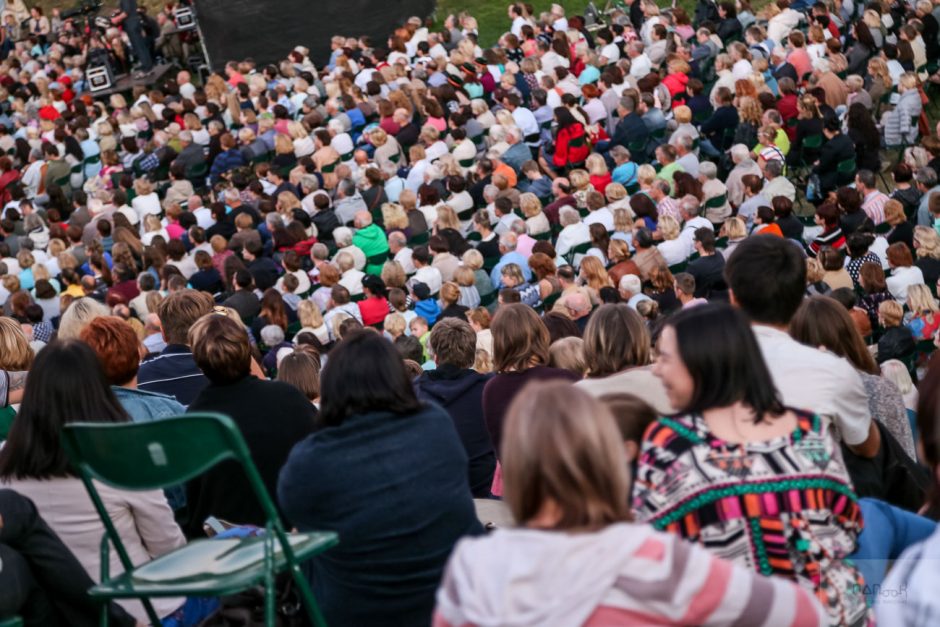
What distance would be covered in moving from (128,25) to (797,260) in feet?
66.8

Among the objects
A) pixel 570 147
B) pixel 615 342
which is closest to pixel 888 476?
pixel 615 342

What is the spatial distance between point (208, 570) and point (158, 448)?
48 cm

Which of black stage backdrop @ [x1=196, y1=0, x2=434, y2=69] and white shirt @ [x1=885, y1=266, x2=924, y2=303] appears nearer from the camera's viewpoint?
white shirt @ [x1=885, y1=266, x2=924, y2=303]

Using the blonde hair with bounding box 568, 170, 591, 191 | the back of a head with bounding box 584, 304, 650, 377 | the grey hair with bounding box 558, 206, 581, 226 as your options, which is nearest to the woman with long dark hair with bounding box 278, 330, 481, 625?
the back of a head with bounding box 584, 304, 650, 377

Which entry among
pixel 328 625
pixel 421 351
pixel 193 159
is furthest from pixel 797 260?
pixel 193 159

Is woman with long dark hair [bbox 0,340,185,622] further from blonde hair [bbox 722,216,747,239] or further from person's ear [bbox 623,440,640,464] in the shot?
blonde hair [bbox 722,216,747,239]

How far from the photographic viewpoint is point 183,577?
10.6ft

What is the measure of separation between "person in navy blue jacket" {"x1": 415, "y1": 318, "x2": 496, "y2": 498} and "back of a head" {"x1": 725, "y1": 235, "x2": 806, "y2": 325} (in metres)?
1.89

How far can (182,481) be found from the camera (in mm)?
3076

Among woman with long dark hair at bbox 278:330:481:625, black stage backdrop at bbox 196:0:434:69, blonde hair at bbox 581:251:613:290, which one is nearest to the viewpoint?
woman with long dark hair at bbox 278:330:481:625

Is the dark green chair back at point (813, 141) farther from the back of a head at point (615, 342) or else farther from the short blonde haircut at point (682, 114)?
the back of a head at point (615, 342)

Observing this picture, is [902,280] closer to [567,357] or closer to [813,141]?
[813,141]

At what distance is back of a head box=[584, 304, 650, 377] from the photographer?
469 cm

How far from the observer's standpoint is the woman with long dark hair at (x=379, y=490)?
3.37 metres
